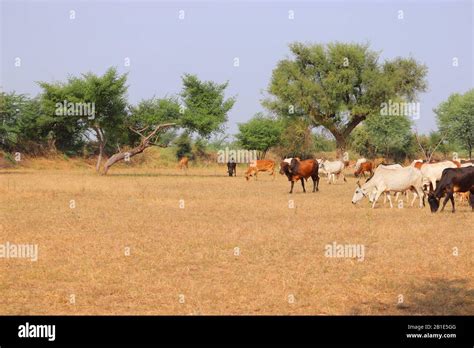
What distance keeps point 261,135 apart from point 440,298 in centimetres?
5681

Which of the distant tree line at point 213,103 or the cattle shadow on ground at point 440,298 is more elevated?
the distant tree line at point 213,103

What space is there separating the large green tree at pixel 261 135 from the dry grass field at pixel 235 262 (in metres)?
46.1

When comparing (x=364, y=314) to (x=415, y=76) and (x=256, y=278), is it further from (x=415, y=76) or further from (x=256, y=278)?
(x=415, y=76)

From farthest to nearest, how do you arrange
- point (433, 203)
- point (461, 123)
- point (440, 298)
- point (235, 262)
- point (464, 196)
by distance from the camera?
point (461, 123) < point (464, 196) < point (433, 203) < point (235, 262) < point (440, 298)

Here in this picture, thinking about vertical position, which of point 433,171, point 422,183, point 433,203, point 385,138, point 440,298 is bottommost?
point 440,298

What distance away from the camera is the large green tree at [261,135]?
64688 millimetres

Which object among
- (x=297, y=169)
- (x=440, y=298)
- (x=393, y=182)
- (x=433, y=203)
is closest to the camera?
(x=440, y=298)

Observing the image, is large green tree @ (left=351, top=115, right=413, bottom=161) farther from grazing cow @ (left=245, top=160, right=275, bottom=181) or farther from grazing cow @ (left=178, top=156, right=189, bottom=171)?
grazing cow @ (left=245, top=160, right=275, bottom=181)

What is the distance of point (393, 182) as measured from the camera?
19156 millimetres

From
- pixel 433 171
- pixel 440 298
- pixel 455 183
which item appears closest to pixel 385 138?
pixel 433 171

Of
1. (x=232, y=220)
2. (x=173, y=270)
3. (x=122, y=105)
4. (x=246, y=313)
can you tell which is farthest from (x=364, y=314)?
(x=122, y=105)

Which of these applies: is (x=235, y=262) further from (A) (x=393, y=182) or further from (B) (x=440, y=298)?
(A) (x=393, y=182)

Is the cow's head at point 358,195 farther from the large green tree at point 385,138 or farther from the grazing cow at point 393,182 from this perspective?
the large green tree at point 385,138


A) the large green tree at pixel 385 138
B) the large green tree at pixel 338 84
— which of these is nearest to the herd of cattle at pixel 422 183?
the large green tree at pixel 338 84
